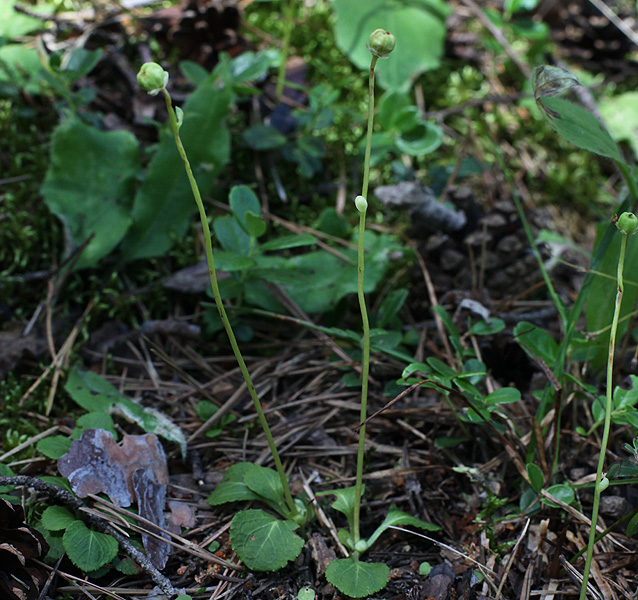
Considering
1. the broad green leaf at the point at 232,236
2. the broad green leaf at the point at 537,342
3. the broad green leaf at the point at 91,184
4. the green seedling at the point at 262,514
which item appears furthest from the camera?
the broad green leaf at the point at 91,184

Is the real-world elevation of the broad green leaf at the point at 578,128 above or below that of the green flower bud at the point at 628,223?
above

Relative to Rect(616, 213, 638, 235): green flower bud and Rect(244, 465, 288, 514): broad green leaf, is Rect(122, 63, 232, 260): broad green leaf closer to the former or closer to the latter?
Rect(244, 465, 288, 514): broad green leaf

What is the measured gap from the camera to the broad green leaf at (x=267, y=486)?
126 cm

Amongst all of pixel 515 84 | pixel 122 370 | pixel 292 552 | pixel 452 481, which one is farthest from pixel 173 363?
pixel 515 84

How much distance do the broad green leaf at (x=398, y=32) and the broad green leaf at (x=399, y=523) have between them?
70.2 inches

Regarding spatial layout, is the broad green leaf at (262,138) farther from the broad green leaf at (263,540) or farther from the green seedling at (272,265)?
the broad green leaf at (263,540)

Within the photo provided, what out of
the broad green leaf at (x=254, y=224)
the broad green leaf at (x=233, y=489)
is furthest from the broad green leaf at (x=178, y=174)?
the broad green leaf at (x=233, y=489)

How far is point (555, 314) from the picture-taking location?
1.77 meters

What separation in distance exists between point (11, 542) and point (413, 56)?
235cm

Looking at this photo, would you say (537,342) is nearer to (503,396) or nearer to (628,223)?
(503,396)

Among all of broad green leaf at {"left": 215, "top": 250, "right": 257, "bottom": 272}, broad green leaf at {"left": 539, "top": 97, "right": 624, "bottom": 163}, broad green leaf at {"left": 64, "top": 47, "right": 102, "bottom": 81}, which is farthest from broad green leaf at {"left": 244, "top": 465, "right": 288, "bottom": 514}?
broad green leaf at {"left": 64, "top": 47, "right": 102, "bottom": 81}

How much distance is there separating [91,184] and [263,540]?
137 cm

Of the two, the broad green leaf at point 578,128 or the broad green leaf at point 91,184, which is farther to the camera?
the broad green leaf at point 91,184

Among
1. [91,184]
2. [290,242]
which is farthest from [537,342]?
[91,184]
